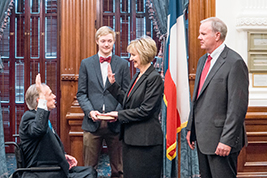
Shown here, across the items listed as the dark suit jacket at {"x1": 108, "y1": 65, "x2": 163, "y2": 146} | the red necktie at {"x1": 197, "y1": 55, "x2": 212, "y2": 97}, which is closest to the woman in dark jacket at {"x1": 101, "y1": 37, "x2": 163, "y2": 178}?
the dark suit jacket at {"x1": 108, "y1": 65, "x2": 163, "y2": 146}

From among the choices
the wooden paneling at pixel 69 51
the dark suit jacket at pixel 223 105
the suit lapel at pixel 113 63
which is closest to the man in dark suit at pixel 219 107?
the dark suit jacket at pixel 223 105

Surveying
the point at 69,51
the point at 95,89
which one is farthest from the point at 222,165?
the point at 69,51

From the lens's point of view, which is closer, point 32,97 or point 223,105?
point 223,105

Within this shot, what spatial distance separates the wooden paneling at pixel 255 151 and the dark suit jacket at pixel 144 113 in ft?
6.15

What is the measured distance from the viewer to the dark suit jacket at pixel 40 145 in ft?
7.21

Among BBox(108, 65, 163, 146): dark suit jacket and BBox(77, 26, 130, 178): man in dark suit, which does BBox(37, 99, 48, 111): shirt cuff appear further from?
BBox(77, 26, 130, 178): man in dark suit

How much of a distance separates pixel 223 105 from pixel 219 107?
0.03m

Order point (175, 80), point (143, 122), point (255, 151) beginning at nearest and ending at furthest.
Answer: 1. point (143, 122)
2. point (175, 80)
3. point (255, 151)

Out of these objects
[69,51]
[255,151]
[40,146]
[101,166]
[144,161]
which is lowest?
[101,166]

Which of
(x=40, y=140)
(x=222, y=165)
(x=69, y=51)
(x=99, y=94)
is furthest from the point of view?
(x=69, y=51)

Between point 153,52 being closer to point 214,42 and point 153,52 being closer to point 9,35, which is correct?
point 214,42

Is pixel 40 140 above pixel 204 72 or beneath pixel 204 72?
beneath

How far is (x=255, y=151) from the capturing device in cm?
378

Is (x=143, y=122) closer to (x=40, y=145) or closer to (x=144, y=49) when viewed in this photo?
(x=144, y=49)
